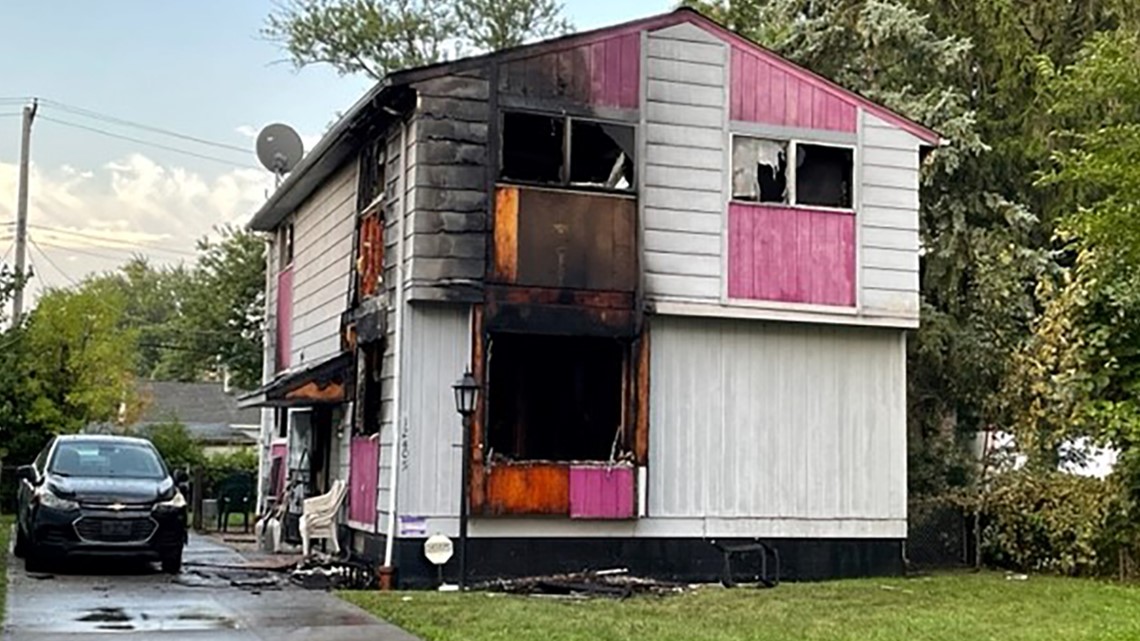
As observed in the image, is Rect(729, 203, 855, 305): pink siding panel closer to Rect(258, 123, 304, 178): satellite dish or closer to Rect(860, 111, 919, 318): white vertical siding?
Rect(860, 111, 919, 318): white vertical siding

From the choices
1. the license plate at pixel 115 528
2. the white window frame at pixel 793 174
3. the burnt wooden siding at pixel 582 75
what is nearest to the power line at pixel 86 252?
the license plate at pixel 115 528

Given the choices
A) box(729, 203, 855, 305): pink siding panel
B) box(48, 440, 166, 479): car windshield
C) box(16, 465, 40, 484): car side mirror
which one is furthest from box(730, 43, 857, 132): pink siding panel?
box(16, 465, 40, 484): car side mirror

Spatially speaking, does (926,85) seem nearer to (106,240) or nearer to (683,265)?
(683,265)

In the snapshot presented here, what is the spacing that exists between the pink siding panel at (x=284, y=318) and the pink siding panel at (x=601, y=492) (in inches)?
334

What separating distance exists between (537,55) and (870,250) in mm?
4443

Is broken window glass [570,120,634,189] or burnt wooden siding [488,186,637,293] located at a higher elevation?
broken window glass [570,120,634,189]

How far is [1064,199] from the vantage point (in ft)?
67.8

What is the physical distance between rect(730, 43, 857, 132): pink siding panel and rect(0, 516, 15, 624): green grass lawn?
888 cm

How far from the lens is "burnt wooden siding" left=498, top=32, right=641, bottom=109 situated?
1398cm

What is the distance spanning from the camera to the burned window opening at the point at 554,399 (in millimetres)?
15227

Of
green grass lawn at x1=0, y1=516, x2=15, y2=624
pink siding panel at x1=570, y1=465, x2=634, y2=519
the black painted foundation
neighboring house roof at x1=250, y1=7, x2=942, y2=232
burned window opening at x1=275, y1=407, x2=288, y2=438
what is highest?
neighboring house roof at x1=250, y1=7, x2=942, y2=232

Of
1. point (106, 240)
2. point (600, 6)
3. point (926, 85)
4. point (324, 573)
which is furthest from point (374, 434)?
point (106, 240)

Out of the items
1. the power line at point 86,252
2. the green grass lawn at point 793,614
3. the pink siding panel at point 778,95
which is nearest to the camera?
the green grass lawn at point 793,614

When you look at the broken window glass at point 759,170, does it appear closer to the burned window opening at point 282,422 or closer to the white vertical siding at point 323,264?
the white vertical siding at point 323,264
